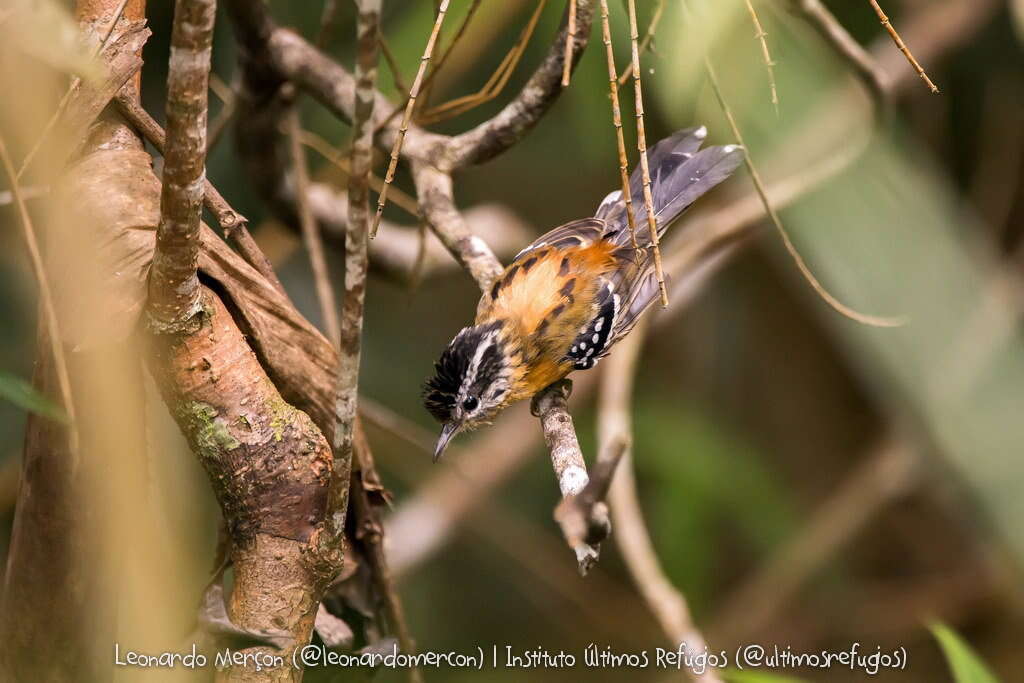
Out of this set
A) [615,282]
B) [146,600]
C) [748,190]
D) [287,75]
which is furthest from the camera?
[748,190]

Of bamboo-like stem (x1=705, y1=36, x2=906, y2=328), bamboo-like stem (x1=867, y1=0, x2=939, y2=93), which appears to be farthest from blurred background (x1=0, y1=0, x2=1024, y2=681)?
bamboo-like stem (x1=867, y1=0, x2=939, y2=93)

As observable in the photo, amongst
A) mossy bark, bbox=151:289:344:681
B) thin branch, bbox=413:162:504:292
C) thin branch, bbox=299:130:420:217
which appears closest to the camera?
mossy bark, bbox=151:289:344:681

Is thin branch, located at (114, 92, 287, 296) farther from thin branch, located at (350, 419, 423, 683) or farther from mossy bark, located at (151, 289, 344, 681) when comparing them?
thin branch, located at (350, 419, 423, 683)

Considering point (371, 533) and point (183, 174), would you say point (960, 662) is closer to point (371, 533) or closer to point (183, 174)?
point (371, 533)

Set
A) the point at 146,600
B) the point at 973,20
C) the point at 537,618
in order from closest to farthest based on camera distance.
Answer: the point at 146,600, the point at 973,20, the point at 537,618

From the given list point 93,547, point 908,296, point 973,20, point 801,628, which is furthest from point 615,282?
point 801,628

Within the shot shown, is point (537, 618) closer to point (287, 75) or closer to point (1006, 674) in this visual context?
point (1006, 674)
